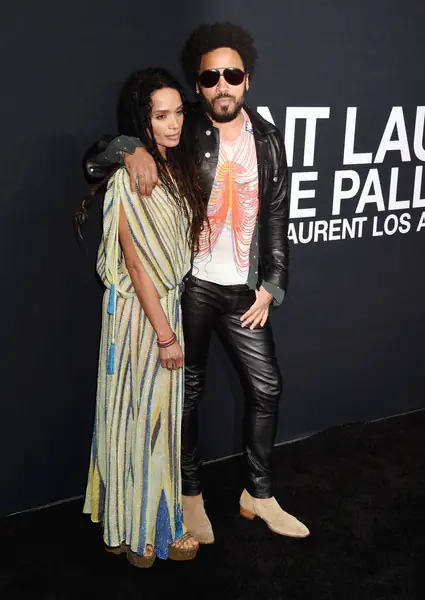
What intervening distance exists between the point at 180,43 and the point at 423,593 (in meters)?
2.17

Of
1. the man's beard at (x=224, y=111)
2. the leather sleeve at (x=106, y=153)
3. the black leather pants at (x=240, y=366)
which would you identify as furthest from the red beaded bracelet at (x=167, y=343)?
the man's beard at (x=224, y=111)

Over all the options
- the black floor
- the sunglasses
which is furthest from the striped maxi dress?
the sunglasses

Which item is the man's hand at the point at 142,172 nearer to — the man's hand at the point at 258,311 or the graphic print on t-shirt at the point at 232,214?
the graphic print on t-shirt at the point at 232,214

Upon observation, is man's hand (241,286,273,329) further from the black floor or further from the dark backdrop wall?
the black floor

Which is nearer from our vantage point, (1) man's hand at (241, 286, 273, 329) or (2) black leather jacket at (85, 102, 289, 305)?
(2) black leather jacket at (85, 102, 289, 305)

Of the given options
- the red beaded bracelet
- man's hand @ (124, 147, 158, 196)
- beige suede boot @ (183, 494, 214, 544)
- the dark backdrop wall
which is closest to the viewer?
man's hand @ (124, 147, 158, 196)

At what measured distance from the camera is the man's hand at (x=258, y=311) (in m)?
2.98

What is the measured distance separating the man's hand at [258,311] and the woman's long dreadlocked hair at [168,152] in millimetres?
328

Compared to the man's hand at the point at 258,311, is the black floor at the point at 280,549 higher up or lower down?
lower down

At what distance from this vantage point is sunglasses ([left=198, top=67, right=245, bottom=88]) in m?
2.71

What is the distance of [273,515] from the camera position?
3.15 meters

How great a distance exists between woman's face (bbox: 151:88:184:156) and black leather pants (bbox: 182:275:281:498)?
1.91ft

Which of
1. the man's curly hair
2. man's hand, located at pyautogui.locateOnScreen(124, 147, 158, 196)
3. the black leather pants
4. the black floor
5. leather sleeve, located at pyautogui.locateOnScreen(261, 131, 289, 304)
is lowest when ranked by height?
the black floor

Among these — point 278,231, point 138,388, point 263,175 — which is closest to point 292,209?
point 278,231
